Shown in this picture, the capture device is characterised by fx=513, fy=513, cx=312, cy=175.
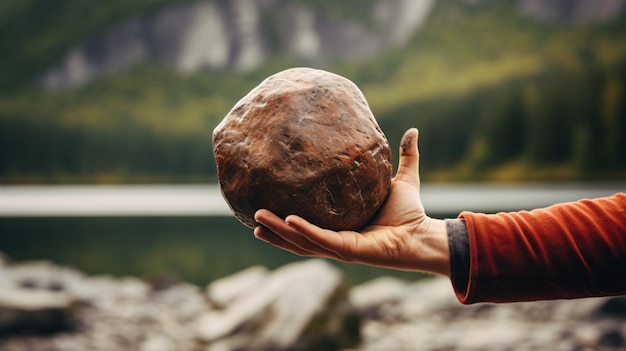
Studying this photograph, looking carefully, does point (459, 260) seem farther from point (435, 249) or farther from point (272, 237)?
point (272, 237)

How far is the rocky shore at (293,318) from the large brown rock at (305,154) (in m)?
3.71

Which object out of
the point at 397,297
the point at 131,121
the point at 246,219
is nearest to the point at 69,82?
the point at 131,121

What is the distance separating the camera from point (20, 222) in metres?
11.4

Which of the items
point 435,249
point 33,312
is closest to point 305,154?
point 435,249

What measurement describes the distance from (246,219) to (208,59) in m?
18.3

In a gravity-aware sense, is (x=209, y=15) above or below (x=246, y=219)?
above

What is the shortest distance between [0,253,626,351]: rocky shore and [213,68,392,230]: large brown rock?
12.2 ft

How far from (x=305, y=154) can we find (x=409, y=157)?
1.60 feet

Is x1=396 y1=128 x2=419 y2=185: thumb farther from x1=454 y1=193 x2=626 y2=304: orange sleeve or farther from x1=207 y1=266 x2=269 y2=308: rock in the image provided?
x1=207 y1=266 x2=269 y2=308: rock

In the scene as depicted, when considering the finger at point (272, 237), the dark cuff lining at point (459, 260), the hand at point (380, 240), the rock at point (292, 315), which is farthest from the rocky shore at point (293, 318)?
the dark cuff lining at point (459, 260)

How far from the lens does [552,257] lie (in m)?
1.67

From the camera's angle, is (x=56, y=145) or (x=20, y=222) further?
(x=56, y=145)

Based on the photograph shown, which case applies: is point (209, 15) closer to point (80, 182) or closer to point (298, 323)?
point (80, 182)

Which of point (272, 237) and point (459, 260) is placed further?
point (272, 237)
